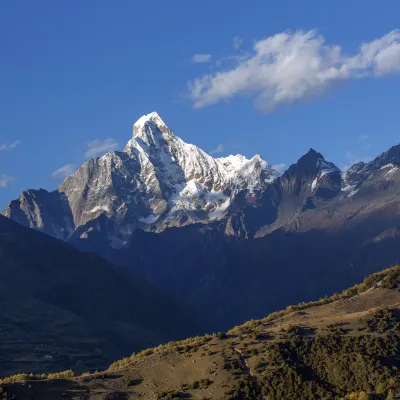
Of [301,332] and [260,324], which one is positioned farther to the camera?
[260,324]

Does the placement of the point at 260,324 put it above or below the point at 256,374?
above

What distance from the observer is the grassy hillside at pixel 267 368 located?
13450 cm

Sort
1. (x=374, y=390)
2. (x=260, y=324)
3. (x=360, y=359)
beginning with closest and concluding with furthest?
(x=374, y=390) → (x=360, y=359) → (x=260, y=324)

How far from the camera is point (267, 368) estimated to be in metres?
142

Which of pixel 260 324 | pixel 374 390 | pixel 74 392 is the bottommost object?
pixel 374 390

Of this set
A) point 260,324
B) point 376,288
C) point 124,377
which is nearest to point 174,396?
point 124,377

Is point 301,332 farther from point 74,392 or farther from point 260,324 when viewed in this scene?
point 74,392

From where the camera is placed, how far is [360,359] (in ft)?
466

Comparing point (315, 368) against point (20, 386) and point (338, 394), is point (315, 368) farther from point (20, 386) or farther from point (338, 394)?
point (20, 386)

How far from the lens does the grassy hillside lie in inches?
5295

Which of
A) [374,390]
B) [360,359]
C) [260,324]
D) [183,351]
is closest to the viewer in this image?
[374,390]

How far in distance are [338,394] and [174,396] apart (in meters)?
28.6

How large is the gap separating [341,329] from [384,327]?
888 centimetres

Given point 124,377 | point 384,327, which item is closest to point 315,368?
point 384,327
